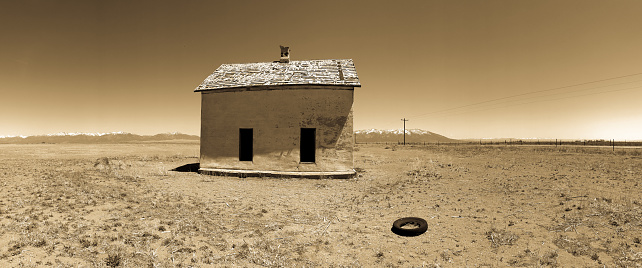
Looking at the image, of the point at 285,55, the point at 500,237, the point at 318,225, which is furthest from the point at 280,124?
the point at 500,237

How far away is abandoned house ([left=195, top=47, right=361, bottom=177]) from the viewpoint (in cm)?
1215

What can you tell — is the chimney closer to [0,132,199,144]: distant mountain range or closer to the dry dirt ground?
the dry dirt ground

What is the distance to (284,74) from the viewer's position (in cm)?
1348

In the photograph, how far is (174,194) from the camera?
8508 millimetres

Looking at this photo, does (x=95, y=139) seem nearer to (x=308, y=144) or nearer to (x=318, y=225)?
(x=308, y=144)

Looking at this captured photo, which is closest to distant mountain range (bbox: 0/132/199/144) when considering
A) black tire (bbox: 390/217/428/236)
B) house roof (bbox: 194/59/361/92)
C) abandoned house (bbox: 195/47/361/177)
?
house roof (bbox: 194/59/361/92)

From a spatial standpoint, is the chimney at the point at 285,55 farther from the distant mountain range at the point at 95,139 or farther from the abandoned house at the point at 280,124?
the distant mountain range at the point at 95,139

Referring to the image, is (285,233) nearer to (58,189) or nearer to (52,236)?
(52,236)

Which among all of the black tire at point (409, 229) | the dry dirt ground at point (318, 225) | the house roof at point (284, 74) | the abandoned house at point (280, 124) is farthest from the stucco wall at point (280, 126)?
the black tire at point (409, 229)

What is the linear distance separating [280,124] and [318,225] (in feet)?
23.6

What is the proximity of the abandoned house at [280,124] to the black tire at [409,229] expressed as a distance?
6021 mm

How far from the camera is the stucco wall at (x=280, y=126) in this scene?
12.2 metres

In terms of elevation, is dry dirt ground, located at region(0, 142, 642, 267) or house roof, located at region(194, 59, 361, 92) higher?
house roof, located at region(194, 59, 361, 92)

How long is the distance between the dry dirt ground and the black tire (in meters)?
0.14
